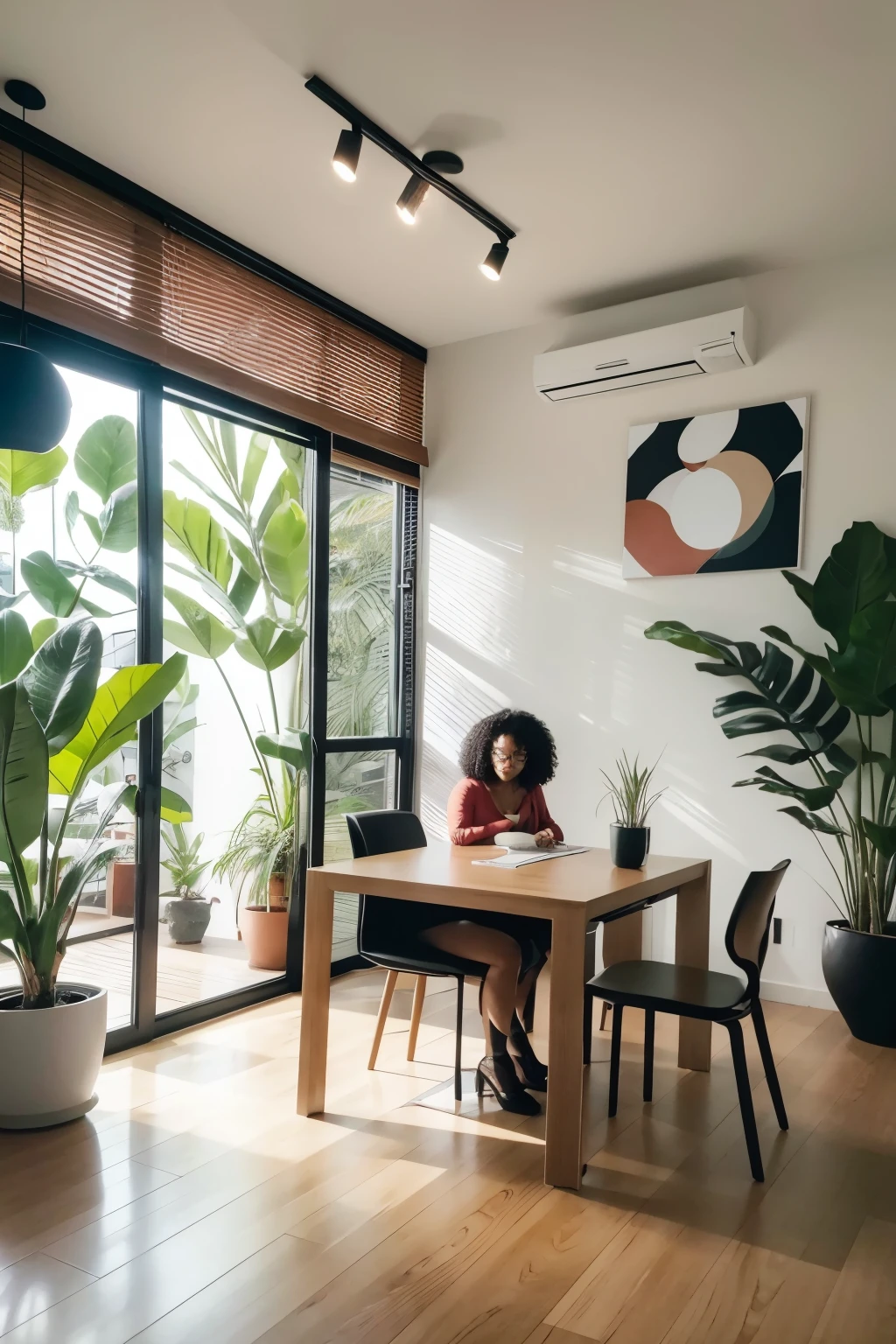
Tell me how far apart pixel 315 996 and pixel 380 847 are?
2.07 feet

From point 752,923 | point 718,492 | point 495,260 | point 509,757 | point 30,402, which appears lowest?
point 752,923

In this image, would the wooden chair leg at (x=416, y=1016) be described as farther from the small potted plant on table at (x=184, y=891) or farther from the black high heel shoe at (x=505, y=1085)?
the small potted plant on table at (x=184, y=891)

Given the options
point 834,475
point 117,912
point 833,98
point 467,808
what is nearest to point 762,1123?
point 467,808

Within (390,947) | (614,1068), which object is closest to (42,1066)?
(390,947)

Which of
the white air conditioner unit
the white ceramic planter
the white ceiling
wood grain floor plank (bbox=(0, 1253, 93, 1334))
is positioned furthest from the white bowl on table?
the white ceiling

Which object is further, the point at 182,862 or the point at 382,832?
the point at 182,862

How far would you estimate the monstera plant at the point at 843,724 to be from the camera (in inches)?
134

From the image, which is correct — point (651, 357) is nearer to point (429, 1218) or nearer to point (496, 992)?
point (496, 992)

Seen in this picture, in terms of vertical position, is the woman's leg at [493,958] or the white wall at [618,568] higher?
the white wall at [618,568]

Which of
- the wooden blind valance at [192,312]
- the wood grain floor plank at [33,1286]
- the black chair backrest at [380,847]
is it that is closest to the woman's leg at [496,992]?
the black chair backrest at [380,847]

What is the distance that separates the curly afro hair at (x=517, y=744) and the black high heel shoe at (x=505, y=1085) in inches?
40.5

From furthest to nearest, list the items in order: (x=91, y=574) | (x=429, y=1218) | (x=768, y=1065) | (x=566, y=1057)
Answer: (x=91, y=574)
(x=768, y=1065)
(x=566, y=1057)
(x=429, y=1218)

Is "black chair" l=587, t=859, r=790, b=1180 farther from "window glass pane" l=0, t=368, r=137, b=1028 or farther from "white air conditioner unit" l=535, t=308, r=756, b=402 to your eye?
"white air conditioner unit" l=535, t=308, r=756, b=402

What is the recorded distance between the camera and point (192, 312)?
3668 millimetres
